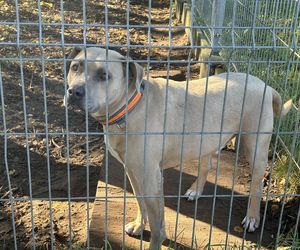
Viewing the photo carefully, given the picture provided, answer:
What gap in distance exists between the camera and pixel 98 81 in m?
3.05

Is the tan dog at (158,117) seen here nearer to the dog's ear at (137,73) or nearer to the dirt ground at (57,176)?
the dog's ear at (137,73)

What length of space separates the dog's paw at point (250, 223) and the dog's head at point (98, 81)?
4.66ft

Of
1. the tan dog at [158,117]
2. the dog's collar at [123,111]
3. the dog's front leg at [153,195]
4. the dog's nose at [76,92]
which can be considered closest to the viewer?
the dog's nose at [76,92]

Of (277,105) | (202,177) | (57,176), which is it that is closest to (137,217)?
(202,177)

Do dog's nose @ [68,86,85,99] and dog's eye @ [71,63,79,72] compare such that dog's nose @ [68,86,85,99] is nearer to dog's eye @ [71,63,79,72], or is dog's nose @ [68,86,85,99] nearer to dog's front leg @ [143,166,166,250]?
dog's eye @ [71,63,79,72]

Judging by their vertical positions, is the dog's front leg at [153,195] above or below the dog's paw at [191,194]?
above

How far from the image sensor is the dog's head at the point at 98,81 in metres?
2.94

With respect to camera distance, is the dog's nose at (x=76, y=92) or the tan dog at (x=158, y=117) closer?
the dog's nose at (x=76, y=92)

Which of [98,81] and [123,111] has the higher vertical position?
[98,81]

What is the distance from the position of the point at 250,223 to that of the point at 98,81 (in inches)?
65.8

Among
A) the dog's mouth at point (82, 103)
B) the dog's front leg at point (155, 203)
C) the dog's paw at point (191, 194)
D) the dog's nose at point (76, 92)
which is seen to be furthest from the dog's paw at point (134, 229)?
the dog's nose at point (76, 92)

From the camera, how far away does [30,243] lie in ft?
11.9

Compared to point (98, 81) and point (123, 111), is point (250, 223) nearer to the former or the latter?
point (123, 111)

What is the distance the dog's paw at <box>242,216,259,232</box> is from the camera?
378 cm
